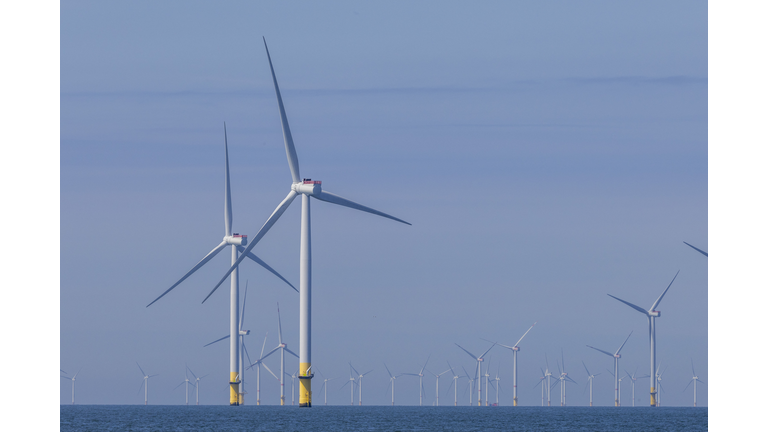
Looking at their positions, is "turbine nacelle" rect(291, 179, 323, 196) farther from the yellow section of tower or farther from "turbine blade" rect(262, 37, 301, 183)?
the yellow section of tower

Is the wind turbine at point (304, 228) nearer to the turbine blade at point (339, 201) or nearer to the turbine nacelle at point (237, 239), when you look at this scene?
the turbine blade at point (339, 201)

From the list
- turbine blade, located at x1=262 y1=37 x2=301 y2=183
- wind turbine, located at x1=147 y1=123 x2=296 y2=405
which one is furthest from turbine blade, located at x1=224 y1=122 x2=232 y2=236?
turbine blade, located at x1=262 y1=37 x2=301 y2=183

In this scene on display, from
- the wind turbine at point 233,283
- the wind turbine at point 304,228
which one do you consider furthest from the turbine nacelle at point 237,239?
the wind turbine at point 304,228

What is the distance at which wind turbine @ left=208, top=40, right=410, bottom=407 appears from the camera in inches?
4146

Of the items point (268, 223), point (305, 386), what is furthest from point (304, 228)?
point (305, 386)

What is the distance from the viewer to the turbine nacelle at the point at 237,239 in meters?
170

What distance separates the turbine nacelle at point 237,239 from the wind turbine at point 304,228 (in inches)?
2253

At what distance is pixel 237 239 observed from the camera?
562 feet

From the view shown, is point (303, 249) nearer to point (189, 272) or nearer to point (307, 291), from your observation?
point (307, 291)

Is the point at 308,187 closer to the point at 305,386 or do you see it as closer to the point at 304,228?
the point at 304,228

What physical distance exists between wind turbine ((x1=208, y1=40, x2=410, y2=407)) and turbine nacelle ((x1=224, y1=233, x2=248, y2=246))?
5724 centimetres

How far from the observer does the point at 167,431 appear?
309ft

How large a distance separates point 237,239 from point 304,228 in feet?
212
